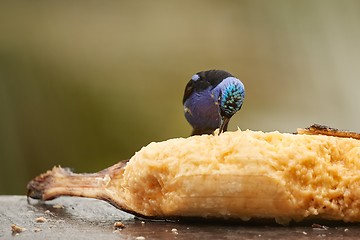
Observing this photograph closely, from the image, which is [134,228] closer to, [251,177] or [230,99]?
[251,177]

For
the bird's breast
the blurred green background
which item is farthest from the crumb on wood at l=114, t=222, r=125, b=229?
the blurred green background

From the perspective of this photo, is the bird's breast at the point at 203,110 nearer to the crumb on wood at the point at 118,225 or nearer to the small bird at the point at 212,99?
the small bird at the point at 212,99

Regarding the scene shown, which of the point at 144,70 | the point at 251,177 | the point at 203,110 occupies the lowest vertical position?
the point at 251,177

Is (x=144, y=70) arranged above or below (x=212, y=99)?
above

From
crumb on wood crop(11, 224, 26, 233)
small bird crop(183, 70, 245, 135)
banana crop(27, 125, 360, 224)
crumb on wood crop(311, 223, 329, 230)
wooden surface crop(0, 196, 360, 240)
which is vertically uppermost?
small bird crop(183, 70, 245, 135)

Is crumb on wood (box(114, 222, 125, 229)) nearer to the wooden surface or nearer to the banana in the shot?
the wooden surface

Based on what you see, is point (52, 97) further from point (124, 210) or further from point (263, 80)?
point (124, 210)

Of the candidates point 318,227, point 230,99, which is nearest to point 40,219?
point 318,227
